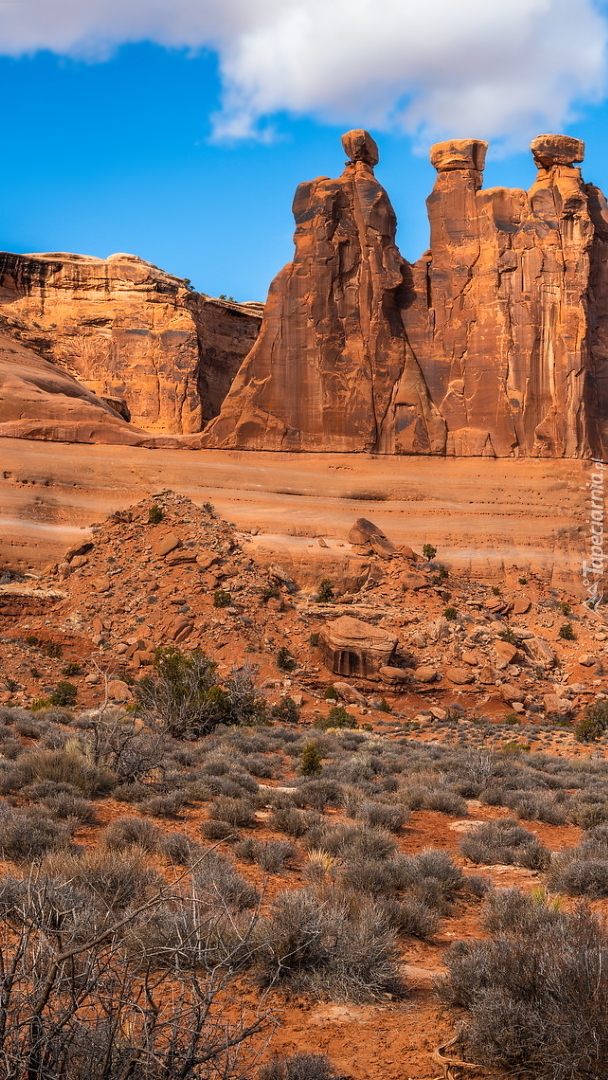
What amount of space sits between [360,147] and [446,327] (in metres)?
10.0

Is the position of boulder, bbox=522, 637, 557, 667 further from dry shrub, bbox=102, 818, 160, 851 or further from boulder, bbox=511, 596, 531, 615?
dry shrub, bbox=102, 818, 160, 851

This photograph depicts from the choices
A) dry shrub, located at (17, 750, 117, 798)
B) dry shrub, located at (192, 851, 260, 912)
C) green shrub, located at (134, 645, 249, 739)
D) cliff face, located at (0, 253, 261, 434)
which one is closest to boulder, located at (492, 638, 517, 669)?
green shrub, located at (134, 645, 249, 739)

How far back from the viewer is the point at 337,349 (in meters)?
46.9

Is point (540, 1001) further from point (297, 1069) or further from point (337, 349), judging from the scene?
point (337, 349)

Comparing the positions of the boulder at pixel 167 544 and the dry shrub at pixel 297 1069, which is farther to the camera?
the boulder at pixel 167 544

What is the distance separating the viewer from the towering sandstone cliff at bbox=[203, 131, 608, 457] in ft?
151

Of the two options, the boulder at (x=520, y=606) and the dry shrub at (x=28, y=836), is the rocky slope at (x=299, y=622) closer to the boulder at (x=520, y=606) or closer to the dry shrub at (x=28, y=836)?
the boulder at (x=520, y=606)

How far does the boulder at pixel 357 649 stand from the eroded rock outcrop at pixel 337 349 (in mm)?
16579

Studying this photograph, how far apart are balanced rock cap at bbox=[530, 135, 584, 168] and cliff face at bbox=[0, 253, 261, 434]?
33108 millimetres

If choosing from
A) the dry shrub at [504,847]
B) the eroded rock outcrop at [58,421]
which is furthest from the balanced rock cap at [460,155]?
the dry shrub at [504,847]

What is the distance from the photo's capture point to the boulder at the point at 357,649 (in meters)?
30.5

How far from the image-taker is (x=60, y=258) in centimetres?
7781

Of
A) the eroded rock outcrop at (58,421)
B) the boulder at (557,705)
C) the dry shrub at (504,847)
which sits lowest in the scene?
the boulder at (557,705)

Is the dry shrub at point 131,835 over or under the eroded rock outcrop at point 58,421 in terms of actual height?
under
